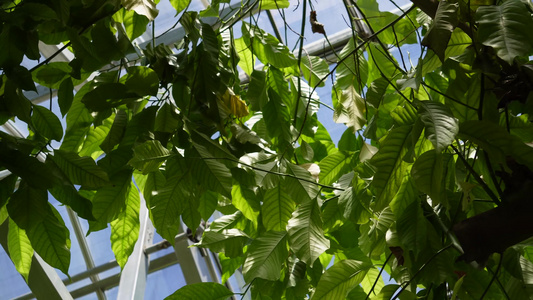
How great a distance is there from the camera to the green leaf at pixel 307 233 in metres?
0.92

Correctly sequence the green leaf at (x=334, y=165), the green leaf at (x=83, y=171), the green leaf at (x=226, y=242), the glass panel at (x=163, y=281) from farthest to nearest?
the glass panel at (x=163, y=281) < the green leaf at (x=334, y=165) < the green leaf at (x=226, y=242) < the green leaf at (x=83, y=171)

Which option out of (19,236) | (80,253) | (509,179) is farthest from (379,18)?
(80,253)

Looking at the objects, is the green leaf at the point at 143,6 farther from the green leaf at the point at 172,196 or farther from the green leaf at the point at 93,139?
the green leaf at the point at 93,139

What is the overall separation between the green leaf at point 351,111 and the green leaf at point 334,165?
27cm

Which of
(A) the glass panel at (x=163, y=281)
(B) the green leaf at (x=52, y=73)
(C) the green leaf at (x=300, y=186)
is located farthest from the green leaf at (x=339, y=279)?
(A) the glass panel at (x=163, y=281)

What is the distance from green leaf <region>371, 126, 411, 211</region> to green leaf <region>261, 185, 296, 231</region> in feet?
1.06

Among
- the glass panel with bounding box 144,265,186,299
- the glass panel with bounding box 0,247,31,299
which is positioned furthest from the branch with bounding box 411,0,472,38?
the glass panel with bounding box 0,247,31,299

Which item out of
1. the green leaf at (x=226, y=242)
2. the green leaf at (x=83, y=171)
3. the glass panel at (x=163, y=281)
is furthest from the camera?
the glass panel at (x=163, y=281)

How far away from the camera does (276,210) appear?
41.8 inches

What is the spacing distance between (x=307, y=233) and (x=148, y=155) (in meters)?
0.26

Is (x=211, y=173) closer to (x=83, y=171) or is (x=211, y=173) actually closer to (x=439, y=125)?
(x=83, y=171)

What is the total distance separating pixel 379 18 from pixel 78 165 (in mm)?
675

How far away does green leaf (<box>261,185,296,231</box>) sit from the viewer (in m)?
1.06

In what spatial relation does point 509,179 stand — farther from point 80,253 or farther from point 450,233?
point 80,253
